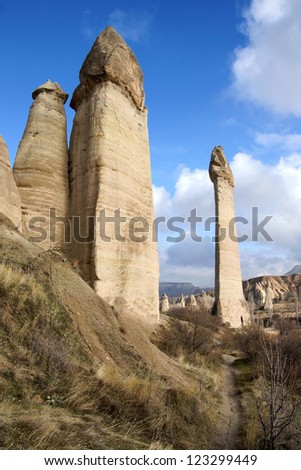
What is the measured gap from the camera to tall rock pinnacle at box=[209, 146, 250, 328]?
78.3 feet

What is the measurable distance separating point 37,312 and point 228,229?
2102 centimetres

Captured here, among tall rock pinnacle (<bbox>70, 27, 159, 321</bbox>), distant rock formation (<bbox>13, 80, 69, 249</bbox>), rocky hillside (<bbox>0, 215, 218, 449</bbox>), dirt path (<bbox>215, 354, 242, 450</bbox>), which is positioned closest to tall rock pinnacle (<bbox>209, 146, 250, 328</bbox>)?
dirt path (<bbox>215, 354, 242, 450</bbox>)

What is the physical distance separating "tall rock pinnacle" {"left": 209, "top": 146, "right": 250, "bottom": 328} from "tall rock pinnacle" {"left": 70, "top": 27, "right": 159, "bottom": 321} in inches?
473

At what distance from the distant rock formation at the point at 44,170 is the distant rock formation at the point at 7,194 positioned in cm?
68

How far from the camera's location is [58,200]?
11.6 metres

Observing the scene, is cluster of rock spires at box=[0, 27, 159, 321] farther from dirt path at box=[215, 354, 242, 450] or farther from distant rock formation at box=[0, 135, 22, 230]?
dirt path at box=[215, 354, 242, 450]

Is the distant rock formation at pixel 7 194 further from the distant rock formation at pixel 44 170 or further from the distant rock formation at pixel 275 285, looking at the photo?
the distant rock formation at pixel 275 285

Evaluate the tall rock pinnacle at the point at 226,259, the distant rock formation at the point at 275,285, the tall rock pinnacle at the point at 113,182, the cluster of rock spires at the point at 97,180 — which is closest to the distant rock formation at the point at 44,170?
the cluster of rock spires at the point at 97,180

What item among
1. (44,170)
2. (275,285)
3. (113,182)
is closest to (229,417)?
(113,182)

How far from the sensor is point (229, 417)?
7090 mm

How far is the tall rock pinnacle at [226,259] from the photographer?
23.9 m

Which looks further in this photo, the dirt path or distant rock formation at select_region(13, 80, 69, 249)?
distant rock formation at select_region(13, 80, 69, 249)

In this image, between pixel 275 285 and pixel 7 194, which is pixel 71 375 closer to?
pixel 7 194
